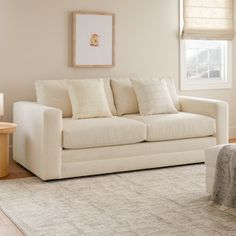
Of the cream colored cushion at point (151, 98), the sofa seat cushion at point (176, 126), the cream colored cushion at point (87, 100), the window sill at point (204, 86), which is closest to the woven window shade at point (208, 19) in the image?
the window sill at point (204, 86)

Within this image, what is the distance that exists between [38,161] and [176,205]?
4.86 feet

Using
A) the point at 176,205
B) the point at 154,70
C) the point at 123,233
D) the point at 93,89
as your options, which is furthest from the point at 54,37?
the point at 123,233

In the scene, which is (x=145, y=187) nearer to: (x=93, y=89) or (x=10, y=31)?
(x=93, y=89)

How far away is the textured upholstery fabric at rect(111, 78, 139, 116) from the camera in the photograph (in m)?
5.86

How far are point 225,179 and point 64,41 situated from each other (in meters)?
2.83

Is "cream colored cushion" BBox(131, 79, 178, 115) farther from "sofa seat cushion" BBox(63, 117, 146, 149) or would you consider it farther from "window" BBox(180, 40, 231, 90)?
"window" BBox(180, 40, 231, 90)

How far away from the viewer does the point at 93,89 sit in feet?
18.0

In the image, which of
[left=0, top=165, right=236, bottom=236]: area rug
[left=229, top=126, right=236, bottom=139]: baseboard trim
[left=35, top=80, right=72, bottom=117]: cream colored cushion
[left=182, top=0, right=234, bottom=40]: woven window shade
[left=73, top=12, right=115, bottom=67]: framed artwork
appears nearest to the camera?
[left=0, top=165, right=236, bottom=236]: area rug

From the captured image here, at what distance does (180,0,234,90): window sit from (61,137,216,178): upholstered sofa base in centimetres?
150

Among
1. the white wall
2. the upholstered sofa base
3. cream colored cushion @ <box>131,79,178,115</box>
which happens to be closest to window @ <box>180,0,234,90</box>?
the white wall

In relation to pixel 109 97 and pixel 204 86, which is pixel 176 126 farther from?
pixel 204 86

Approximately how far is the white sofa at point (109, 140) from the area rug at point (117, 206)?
0.14 meters

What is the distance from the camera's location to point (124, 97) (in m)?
5.88

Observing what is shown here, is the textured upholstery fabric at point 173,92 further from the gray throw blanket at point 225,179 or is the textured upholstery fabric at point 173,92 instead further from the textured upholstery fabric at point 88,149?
the gray throw blanket at point 225,179
